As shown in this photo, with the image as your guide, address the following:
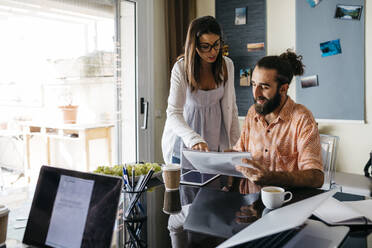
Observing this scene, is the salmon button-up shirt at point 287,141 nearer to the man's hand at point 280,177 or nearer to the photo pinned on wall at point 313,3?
the man's hand at point 280,177

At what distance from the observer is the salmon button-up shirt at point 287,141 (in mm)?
1413

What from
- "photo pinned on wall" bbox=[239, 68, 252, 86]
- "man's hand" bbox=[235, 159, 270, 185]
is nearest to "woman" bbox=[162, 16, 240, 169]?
"man's hand" bbox=[235, 159, 270, 185]

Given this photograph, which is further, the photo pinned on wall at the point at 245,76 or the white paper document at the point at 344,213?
the photo pinned on wall at the point at 245,76

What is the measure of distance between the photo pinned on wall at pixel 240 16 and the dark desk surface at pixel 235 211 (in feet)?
8.36

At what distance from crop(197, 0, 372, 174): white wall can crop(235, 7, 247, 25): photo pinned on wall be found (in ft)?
0.85

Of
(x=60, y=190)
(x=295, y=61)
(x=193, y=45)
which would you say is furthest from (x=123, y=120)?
(x=60, y=190)

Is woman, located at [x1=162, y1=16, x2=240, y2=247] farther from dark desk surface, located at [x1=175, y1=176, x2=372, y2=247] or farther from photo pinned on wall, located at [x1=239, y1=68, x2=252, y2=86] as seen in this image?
photo pinned on wall, located at [x1=239, y1=68, x2=252, y2=86]

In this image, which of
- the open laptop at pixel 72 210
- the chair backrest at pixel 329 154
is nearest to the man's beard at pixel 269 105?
the open laptop at pixel 72 210

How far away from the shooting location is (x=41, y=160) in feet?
8.81

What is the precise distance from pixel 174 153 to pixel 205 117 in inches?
12.0

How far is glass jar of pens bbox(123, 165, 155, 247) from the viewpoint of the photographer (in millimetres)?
873

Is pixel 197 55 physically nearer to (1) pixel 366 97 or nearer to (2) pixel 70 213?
(2) pixel 70 213

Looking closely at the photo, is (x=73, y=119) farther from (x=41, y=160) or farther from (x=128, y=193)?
(x=128, y=193)

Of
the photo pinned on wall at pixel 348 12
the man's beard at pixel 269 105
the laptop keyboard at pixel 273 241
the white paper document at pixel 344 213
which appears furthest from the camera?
the photo pinned on wall at pixel 348 12
